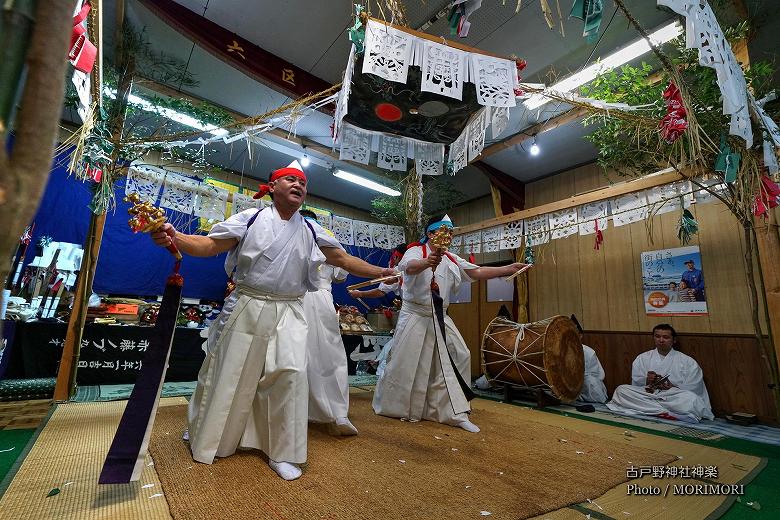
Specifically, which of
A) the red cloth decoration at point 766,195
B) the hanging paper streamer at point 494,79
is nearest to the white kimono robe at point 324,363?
the hanging paper streamer at point 494,79

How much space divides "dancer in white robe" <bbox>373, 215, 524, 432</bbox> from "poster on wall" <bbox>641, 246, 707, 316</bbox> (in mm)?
3538

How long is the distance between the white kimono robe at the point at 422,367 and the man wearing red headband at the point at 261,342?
4.91 feet

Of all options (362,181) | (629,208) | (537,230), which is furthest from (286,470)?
(362,181)

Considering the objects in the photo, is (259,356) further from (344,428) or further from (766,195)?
(766,195)

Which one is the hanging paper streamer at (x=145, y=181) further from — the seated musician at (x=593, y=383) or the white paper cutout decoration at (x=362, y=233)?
the seated musician at (x=593, y=383)

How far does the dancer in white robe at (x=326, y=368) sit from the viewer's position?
310 centimetres

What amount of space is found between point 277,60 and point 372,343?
513 cm

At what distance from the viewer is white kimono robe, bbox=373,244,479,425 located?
11.8ft

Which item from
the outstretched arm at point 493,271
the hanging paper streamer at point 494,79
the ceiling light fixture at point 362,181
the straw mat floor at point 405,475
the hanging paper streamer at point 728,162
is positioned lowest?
the straw mat floor at point 405,475

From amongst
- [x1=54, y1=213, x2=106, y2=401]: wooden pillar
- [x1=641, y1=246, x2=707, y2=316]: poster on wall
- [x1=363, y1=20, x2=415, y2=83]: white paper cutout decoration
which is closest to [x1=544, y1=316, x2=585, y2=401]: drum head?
[x1=641, y1=246, x2=707, y2=316]: poster on wall

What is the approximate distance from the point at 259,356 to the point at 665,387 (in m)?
5.22

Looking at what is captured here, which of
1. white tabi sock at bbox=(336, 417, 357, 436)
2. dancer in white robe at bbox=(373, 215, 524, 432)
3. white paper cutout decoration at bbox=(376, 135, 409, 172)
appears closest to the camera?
white tabi sock at bbox=(336, 417, 357, 436)

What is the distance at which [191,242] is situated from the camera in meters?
2.21

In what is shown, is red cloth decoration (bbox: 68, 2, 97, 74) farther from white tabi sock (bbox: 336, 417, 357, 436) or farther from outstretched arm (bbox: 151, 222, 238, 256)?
white tabi sock (bbox: 336, 417, 357, 436)
